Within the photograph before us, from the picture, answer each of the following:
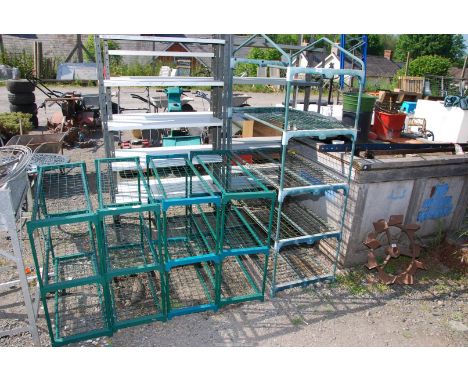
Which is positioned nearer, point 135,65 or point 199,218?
point 199,218

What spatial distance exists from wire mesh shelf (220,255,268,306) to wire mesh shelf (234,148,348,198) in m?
1.04

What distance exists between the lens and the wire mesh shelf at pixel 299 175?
14.9ft

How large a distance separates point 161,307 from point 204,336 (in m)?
0.69

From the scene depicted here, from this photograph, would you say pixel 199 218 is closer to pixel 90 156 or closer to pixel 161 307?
pixel 161 307

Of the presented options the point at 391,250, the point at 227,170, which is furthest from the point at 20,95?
the point at 391,250

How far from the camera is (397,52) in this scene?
48.3 metres

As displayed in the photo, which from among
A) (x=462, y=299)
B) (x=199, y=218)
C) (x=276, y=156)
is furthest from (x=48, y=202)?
(x=462, y=299)

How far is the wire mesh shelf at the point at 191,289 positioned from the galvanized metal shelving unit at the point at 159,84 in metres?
2.16

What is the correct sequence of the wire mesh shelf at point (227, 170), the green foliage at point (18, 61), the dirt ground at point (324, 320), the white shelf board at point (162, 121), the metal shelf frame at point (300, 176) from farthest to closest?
the green foliage at point (18, 61) < the wire mesh shelf at point (227, 170) < the white shelf board at point (162, 121) < the metal shelf frame at point (300, 176) < the dirt ground at point (324, 320)

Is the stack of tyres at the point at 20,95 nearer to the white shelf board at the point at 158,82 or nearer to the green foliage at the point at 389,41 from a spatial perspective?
the white shelf board at the point at 158,82

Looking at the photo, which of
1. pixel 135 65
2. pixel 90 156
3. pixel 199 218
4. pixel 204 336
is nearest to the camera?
pixel 204 336

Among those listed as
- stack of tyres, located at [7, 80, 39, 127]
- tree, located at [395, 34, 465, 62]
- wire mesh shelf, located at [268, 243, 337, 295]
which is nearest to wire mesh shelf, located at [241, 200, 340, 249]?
wire mesh shelf, located at [268, 243, 337, 295]

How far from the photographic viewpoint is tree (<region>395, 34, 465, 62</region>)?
42.9 m

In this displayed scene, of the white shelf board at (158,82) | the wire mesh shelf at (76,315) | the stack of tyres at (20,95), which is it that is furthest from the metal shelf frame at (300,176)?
the stack of tyres at (20,95)
